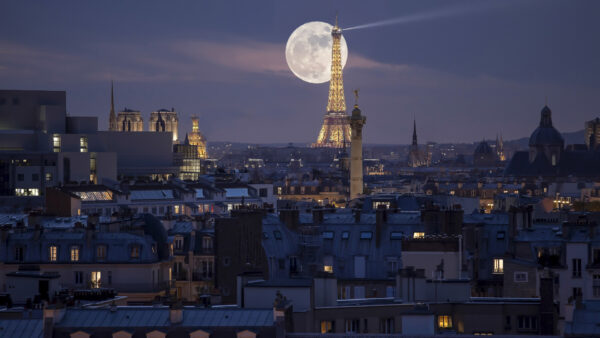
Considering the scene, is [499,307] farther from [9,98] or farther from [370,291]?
[9,98]

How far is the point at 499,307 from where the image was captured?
38.7 metres

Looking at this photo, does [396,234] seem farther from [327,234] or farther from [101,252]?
[101,252]

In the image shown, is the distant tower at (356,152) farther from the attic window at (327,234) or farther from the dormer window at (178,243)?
the attic window at (327,234)

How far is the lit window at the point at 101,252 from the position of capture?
166ft

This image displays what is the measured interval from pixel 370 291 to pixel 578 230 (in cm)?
691

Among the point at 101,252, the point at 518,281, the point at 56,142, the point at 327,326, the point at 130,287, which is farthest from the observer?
the point at 56,142

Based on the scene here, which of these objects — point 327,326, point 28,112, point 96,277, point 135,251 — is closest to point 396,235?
point 135,251

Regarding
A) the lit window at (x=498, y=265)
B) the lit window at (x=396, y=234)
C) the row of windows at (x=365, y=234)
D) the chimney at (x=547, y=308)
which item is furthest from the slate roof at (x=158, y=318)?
the lit window at (x=498, y=265)

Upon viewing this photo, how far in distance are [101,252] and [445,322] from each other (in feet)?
51.8

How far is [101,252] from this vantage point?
167ft

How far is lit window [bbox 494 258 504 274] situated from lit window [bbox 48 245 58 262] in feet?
44.2

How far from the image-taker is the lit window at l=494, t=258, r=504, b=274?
51.5m

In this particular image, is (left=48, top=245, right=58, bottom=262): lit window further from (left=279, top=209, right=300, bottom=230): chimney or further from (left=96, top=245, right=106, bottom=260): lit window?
(left=279, top=209, right=300, bottom=230): chimney

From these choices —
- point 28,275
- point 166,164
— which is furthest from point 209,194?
point 28,275
